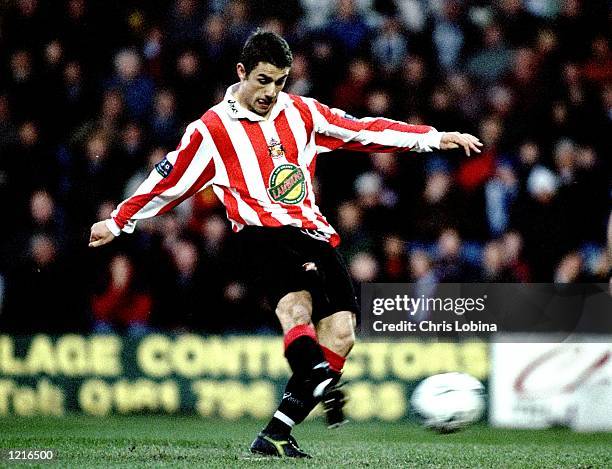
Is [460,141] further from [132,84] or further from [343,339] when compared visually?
[132,84]

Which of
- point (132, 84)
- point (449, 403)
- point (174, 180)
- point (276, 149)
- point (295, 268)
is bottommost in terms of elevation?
point (449, 403)

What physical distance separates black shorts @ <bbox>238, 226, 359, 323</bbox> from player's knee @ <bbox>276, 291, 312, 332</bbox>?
Result: 30mm

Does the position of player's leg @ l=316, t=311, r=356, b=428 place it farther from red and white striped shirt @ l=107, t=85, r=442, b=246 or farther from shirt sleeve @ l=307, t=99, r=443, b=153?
shirt sleeve @ l=307, t=99, r=443, b=153

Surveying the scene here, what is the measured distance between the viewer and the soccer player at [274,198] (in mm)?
4949

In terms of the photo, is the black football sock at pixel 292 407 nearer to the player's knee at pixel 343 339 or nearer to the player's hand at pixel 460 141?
the player's knee at pixel 343 339

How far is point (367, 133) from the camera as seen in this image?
17.3 ft

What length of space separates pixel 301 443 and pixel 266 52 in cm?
225

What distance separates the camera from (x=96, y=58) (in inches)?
397

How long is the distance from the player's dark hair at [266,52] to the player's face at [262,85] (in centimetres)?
2

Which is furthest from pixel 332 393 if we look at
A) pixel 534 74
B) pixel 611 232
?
pixel 534 74

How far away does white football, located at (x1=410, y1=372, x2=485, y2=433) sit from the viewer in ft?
18.2

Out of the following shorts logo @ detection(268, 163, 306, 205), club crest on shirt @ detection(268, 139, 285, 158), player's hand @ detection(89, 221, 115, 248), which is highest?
club crest on shirt @ detection(268, 139, 285, 158)

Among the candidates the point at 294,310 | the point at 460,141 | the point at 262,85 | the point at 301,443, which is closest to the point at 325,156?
the point at 301,443

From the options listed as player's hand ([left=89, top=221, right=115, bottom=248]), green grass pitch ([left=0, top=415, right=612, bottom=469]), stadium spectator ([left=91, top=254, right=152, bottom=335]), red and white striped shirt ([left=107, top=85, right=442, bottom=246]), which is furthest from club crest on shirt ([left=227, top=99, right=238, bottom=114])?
stadium spectator ([left=91, top=254, right=152, bottom=335])
